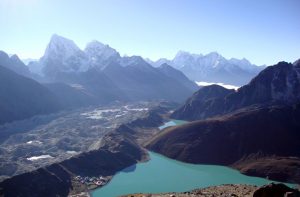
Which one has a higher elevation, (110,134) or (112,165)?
(110,134)

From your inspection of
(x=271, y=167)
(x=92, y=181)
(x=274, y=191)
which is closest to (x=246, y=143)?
(x=271, y=167)

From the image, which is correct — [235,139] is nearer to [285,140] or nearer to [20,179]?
[285,140]

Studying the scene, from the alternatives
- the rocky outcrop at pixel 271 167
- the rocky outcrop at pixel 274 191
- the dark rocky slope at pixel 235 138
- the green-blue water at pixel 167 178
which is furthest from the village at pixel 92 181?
the rocky outcrop at pixel 274 191

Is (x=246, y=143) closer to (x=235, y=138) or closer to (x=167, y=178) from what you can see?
(x=235, y=138)

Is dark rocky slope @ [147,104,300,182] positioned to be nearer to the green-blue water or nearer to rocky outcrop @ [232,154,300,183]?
rocky outcrop @ [232,154,300,183]

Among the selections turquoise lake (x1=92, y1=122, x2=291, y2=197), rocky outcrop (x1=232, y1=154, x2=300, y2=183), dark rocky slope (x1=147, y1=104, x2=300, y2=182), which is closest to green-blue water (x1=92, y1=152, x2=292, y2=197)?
turquoise lake (x1=92, y1=122, x2=291, y2=197)

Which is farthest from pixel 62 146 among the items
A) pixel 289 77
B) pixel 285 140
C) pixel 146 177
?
pixel 289 77
